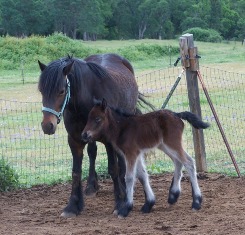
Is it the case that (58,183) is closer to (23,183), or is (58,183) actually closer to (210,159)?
(23,183)

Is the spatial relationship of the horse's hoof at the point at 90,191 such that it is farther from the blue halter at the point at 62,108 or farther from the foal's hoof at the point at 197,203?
the blue halter at the point at 62,108

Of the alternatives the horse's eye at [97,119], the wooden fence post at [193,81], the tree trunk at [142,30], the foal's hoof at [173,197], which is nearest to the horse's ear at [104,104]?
the horse's eye at [97,119]

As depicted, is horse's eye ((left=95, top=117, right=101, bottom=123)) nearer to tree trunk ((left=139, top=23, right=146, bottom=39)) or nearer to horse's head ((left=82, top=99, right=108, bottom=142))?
horse's head ((left=82, top=99, right=108, bottom=142))

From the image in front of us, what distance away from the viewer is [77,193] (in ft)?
26.6

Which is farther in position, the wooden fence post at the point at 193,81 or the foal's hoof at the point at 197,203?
the wooden fence post at the point at 193,81

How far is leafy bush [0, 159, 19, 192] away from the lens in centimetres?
934

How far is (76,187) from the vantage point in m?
8.13

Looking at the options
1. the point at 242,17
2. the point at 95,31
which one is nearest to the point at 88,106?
the point at 95,31

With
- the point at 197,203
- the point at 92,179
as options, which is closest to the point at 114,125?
the point at 197,203

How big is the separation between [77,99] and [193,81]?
2833mm

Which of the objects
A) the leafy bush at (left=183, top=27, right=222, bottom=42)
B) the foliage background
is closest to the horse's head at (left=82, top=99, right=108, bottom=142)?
the leafy bush at (left=183, top=27, right=222, bottom=42)

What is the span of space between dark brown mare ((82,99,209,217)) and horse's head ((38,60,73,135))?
0.39 metres

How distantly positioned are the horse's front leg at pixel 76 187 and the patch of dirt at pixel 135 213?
105mm

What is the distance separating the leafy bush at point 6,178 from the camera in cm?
934
